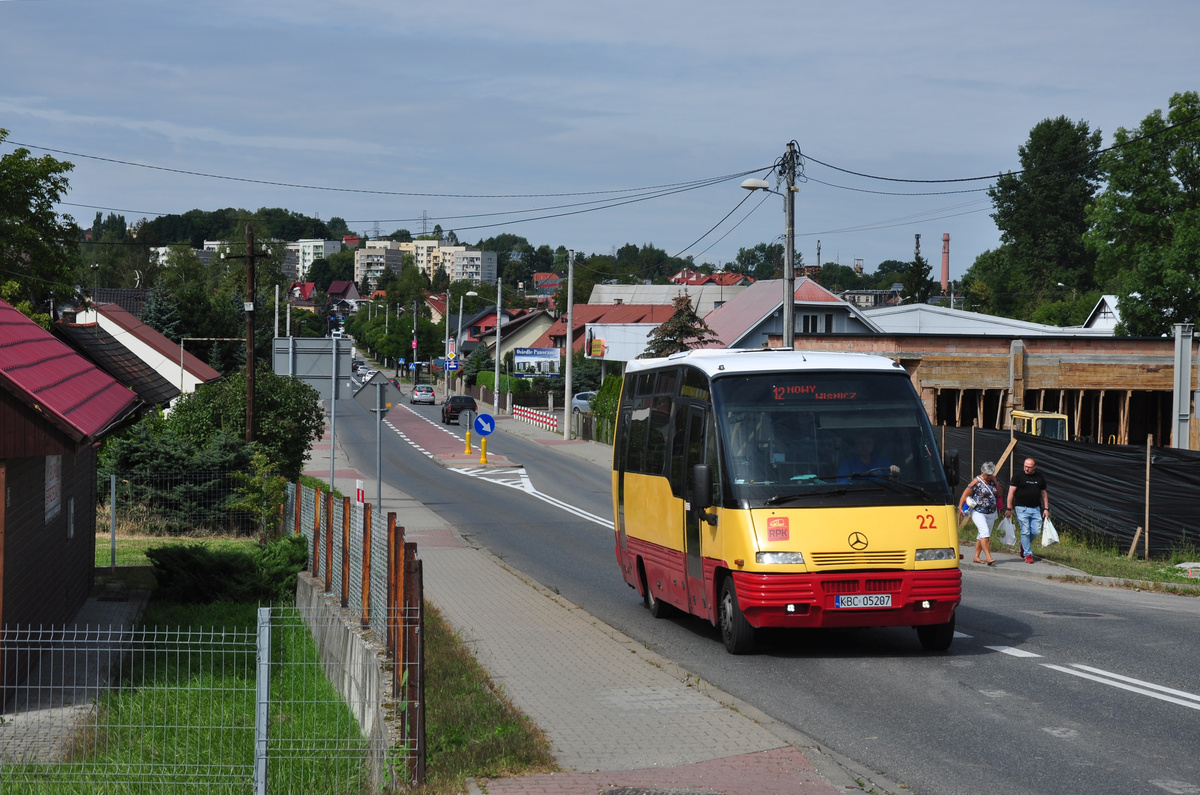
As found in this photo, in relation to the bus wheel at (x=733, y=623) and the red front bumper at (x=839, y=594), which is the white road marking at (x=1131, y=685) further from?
the bus wheel at (x=733, y=623)

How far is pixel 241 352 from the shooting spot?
7000 cm

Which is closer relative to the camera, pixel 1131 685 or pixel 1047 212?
pixel 1131 685

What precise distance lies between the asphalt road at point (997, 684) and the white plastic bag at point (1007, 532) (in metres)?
2.67

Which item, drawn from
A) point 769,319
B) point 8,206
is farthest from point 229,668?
point 769,319

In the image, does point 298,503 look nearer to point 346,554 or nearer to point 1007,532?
point 346,554

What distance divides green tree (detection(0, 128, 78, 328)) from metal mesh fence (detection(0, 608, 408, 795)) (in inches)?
1430

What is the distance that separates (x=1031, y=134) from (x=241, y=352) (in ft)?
232

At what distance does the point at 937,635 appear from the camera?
10992mm

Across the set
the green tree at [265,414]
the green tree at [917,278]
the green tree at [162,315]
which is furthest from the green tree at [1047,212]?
the green tree at [265,414]

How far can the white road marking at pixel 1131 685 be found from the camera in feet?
29.2

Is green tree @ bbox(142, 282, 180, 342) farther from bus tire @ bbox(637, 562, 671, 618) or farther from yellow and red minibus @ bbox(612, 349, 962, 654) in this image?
yellow and red minibus @ bbox(612, 349, 962, 654)

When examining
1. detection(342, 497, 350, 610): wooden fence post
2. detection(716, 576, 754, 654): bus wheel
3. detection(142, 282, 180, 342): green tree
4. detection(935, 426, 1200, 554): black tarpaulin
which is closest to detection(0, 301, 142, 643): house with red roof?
detection(342, 497, 350, 610): wooden fence post

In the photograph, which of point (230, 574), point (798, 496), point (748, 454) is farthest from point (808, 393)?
point (230, 574)

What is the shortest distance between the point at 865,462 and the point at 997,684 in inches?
87.9
